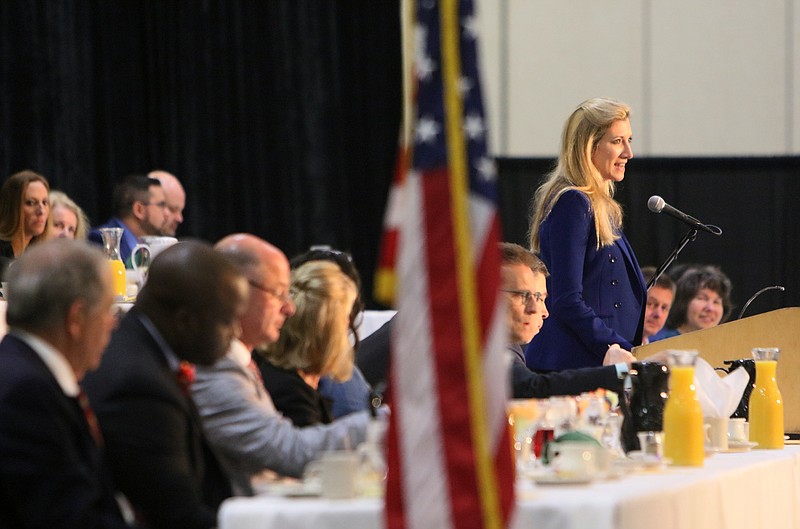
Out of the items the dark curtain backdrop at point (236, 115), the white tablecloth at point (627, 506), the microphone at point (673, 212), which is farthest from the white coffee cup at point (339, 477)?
the dark curtain backdrop at point (236, 115)

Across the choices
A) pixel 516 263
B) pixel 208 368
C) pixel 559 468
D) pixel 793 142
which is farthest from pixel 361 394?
pixel 793 142

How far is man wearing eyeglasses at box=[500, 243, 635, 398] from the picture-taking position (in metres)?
3.70

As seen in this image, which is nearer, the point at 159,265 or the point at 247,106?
the point at 159,265

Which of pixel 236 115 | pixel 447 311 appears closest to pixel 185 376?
pixel 447 311

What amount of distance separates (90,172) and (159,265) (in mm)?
6771

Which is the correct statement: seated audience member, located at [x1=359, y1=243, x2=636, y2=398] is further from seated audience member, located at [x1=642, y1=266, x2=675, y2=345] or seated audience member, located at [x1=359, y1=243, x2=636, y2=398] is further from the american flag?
seated audience member, located at [x1=642, y1=266, x2=675, y2=345]

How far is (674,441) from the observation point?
10.2ft

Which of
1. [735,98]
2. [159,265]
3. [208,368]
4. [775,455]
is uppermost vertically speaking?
[735,98]

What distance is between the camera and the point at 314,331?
11.6ft

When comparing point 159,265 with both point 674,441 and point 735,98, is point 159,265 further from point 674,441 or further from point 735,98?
point 735,98

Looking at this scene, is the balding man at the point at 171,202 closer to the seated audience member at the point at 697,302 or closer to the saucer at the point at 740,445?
the seated audience member at the point at 697,302

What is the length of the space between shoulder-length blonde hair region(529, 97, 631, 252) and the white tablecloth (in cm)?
129

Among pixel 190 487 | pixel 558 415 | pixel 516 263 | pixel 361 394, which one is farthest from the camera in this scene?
pixel 361 394

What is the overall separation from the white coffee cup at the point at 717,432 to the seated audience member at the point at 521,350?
25 cm
